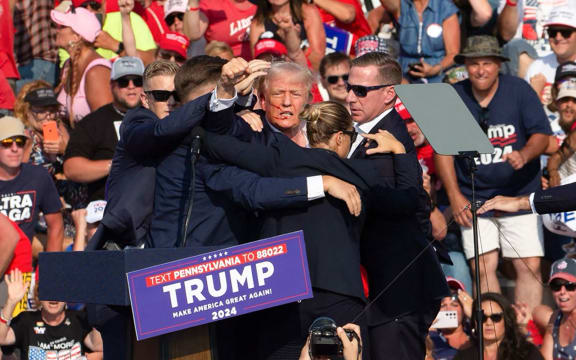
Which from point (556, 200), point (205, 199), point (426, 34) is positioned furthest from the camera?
point (426, 34)

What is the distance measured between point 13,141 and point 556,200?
483 centimetres

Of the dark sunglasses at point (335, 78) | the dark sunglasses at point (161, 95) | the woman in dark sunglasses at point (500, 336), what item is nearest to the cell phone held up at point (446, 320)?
the woman in dark sunglasses at point (500, 336)

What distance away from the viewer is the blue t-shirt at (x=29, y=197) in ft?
29.5

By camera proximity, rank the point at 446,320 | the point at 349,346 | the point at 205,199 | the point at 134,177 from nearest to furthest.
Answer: the point at 349,346, the point at 205,199, the point at 134,177, the point at 446,320

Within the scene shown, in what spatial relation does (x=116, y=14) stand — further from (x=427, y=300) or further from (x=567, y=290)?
(x=427, y=300)

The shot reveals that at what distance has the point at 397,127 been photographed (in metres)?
5.94

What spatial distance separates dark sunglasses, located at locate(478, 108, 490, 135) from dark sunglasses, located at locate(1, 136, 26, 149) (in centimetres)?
369

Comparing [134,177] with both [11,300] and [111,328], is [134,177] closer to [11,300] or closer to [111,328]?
[111,328]

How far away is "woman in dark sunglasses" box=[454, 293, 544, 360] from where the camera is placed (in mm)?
7703

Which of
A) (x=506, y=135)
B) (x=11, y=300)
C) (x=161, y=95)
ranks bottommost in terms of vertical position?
(x=11, y=300)

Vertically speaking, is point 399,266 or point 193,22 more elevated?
point 193,22

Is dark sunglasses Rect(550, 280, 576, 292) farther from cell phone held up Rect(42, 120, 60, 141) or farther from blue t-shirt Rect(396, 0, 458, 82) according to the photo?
cell phone held up Rect(42, 120, 60, 141)

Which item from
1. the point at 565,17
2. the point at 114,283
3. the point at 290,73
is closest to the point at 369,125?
the point at 290,73

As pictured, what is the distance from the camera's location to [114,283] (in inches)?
182
